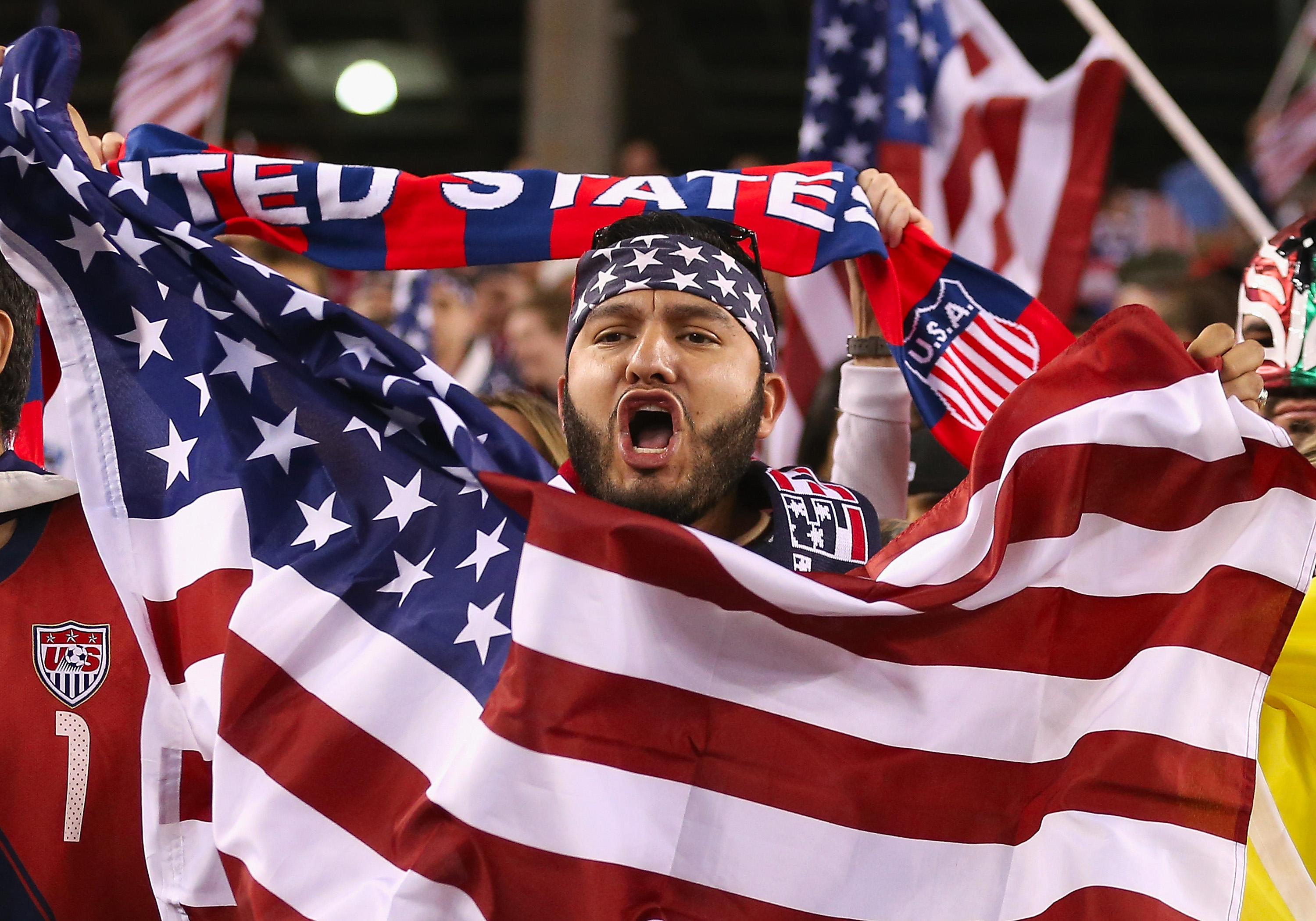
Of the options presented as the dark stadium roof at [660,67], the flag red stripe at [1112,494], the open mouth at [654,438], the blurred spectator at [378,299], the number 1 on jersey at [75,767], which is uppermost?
the dark stadium roof at [660,67]

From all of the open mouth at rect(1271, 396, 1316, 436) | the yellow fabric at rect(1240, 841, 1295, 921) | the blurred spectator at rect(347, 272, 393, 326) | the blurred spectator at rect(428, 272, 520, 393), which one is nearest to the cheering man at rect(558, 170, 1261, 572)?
the yellow fabric at rect(1240, 841, 1295, 921)

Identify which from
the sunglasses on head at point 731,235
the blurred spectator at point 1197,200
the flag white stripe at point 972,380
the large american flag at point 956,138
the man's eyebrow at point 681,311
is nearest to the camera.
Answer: the man's eyebrow at point 681,311

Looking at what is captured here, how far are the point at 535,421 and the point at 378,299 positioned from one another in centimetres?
405

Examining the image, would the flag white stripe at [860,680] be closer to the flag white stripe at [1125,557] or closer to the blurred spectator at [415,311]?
the flag white stripe at [1125,557]

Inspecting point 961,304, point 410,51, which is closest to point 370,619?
point 961,304

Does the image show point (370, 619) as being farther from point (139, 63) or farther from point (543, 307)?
point (139, 63)

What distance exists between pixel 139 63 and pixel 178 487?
568 centimetres

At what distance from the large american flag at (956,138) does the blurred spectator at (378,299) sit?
3.30 meters

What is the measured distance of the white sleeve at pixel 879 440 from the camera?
340 cm

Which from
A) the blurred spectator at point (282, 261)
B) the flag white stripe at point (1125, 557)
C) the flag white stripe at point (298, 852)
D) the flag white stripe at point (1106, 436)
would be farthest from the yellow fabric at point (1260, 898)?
the blurred spectator at point (282, 261)

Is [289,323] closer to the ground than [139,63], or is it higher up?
closer to the ground

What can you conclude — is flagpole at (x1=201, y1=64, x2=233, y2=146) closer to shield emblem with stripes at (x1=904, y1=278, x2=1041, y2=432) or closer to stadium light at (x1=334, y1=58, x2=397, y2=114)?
stadium light at (x1=334, y1=58, x2=397, y2=114)

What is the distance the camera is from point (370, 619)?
8.53 feet

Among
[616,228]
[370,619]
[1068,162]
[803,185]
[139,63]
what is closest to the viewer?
[370,619]
